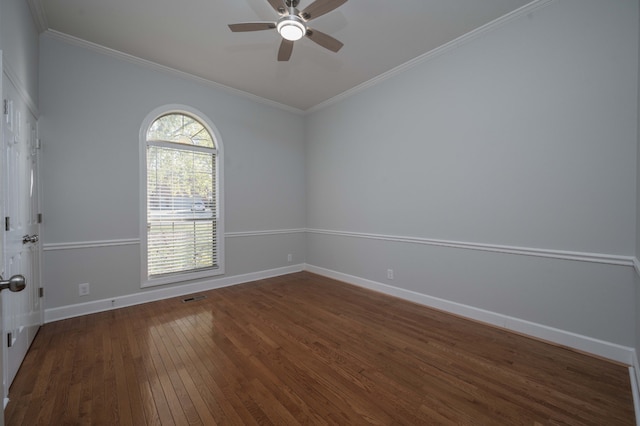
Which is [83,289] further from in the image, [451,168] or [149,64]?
[451,168]

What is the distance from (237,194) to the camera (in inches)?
170

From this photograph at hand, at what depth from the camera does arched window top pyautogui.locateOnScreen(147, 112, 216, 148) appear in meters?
3.60

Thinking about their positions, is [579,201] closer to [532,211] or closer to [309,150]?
[532,211]

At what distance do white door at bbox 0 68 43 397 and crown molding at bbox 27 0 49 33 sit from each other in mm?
939

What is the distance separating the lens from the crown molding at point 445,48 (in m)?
2.50

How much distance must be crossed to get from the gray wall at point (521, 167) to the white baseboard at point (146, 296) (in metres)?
1.96

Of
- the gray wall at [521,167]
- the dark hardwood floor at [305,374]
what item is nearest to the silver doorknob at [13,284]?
the dark hardwood floor at [305,374]

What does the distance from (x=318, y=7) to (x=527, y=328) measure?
335cm

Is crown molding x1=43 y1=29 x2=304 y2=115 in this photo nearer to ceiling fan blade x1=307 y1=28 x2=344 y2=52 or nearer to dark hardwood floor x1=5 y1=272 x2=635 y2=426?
ceiling fan blade x1=307 y1=28 x2=344 y2=52

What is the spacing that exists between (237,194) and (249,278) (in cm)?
138

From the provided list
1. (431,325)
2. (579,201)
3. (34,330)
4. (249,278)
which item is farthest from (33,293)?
(579,201)

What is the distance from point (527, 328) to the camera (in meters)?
2.55

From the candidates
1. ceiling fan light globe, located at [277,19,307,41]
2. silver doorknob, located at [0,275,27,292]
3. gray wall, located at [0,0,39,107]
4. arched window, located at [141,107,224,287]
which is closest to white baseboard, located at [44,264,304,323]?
arched window, located at [141,107,224,287]

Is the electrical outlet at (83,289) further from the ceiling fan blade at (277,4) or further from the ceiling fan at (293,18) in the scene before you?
the ceiling fan blade at (277,4)
